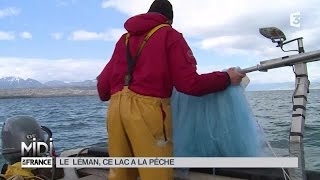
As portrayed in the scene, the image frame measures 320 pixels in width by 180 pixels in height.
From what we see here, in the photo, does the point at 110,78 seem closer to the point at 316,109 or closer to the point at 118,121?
the point at 118,121

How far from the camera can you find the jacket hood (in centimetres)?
282

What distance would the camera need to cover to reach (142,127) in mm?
2654

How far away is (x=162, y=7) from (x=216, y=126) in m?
1.13

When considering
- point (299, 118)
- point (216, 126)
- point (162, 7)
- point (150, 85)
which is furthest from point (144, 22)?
point (299, 118)

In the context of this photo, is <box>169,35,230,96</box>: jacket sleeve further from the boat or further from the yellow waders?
the boat

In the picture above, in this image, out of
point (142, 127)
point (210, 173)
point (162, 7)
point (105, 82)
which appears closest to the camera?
point (142, 127)

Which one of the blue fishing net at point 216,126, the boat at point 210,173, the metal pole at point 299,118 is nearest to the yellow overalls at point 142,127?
the blue fishing net at point 216,126

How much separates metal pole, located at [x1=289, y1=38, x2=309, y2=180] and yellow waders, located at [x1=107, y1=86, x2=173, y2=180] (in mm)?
903

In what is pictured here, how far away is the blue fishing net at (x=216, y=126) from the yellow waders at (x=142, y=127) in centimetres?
56

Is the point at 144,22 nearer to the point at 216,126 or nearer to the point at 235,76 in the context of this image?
the point at 235,76

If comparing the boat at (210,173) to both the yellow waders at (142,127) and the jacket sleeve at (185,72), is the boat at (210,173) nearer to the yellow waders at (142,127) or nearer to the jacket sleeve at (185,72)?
the yellow waders at (142,127)

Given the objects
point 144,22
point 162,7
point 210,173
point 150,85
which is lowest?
point 210,173

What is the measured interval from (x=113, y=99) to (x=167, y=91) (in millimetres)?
426

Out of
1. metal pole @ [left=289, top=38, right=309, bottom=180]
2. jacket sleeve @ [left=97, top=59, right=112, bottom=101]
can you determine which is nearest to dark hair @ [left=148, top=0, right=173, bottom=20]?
jacket sleeve @ [left=97, top=59, right=112, bottom=101]
